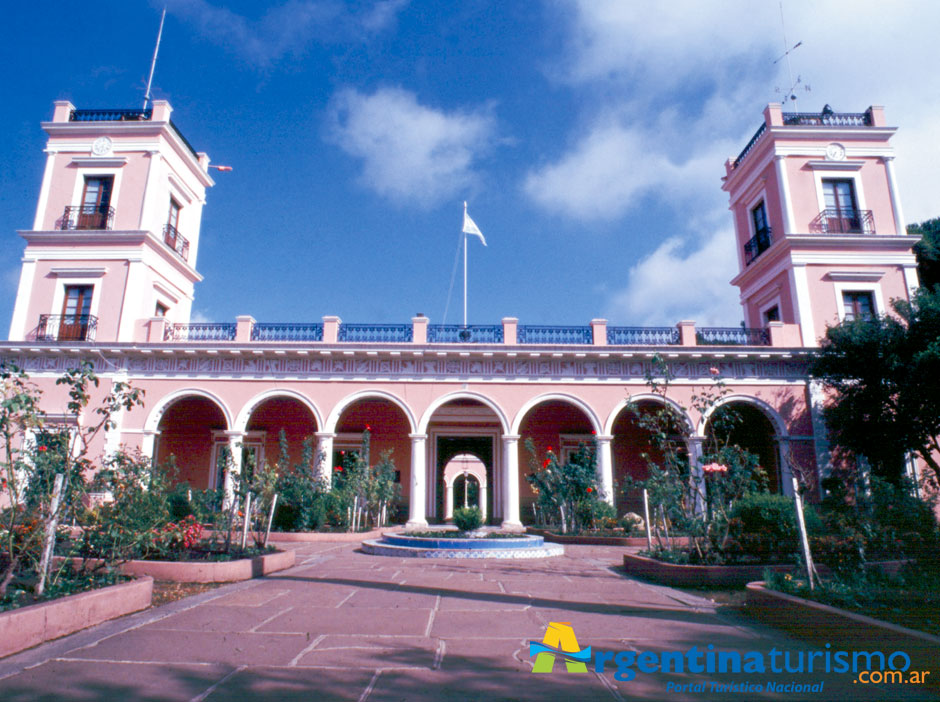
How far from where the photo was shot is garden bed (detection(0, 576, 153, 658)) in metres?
3.36

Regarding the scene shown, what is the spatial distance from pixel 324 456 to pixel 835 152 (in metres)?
18.8

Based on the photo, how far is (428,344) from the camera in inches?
600

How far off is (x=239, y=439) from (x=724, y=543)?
12.6m

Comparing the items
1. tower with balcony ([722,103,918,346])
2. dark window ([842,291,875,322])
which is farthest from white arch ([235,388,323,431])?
dark window ([842,291,875,322])

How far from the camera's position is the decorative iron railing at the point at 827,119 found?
18.1 m

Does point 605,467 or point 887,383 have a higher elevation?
point 887,383

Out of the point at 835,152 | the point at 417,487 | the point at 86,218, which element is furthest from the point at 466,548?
the point at 835,152

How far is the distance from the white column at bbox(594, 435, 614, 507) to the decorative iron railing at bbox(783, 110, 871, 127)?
509 inches

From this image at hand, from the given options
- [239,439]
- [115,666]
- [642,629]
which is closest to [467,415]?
[239,439]

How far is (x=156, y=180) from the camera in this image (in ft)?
58.2

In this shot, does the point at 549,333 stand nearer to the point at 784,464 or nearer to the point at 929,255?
the point at 784,464

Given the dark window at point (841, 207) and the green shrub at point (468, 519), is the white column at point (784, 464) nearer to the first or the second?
the dark window at point (841, 207)

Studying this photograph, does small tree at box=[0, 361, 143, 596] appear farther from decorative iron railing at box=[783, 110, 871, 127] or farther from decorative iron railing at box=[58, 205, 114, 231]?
decorative iron railing at box=[783, 110, 871, 127]

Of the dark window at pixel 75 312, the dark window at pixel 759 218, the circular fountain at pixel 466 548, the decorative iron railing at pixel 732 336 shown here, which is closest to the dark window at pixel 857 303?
the decorative iron railing at pixel 732 336
